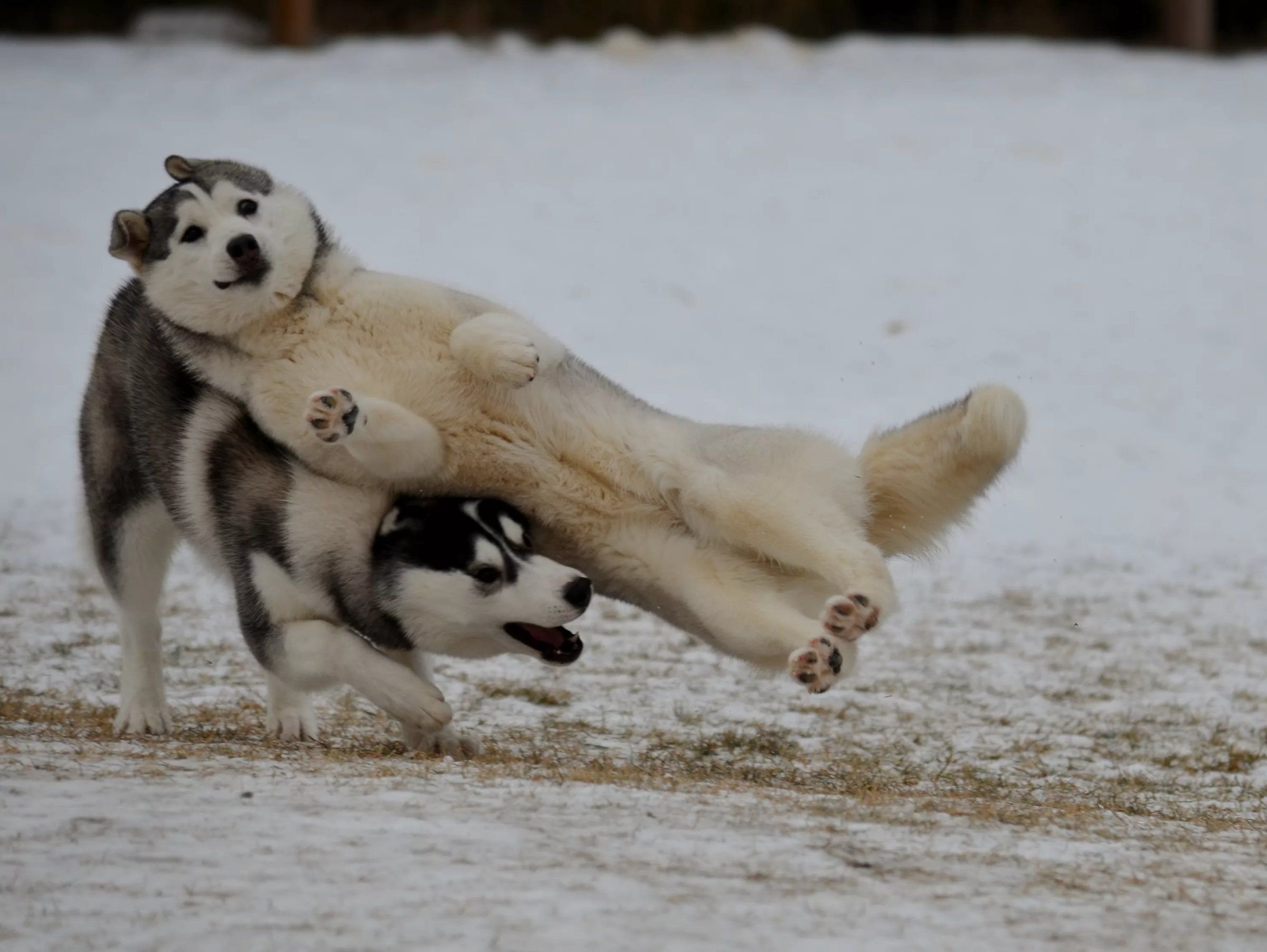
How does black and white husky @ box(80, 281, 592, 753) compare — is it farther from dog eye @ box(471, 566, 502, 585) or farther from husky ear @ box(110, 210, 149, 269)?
husky ear @ box(110, 210, 149, 269)

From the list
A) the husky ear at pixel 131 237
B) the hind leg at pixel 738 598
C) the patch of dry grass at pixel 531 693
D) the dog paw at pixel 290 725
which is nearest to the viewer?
the hind leg at pixel 738 598

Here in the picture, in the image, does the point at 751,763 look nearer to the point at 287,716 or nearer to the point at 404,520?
the point at 404,520

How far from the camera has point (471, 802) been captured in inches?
150

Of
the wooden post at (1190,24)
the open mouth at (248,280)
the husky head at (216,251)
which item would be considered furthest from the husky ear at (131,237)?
the wooden post at (1190,24)

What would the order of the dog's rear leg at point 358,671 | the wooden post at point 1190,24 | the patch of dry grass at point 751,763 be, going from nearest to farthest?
the patch of dry grass at point 751,763
the dog's rear leg at point 358,671
the wooden post at point 1190,24

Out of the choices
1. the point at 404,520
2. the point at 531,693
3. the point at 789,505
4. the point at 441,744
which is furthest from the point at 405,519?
the point at 531,693

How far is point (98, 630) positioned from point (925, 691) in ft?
10.7

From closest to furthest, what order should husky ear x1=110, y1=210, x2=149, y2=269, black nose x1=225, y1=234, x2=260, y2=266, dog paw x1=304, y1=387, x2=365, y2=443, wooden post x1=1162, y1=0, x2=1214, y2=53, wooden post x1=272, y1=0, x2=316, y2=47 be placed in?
1. dog paw x1=304, y1=387, x2=365, y2=443
2. black nose x1=225, y1=234, x2=260, y2=266
3. husky ear x1=110, y1=210, x2=149, y2=269
4. wooden post x1=272, y1=0, x2=316, y2=47
5. wooden post x1=1162, y1=0, x2=1214, y2=53

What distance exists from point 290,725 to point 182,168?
1.73 m

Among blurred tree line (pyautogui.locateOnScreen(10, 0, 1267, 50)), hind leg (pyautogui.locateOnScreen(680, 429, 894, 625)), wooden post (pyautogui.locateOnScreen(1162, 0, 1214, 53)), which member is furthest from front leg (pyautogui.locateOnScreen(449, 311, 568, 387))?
wooden post (pyautogui.locateOnScreen(1162, 0, 1214, 53))

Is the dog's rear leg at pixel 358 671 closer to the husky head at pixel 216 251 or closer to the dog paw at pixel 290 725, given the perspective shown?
the dog paw at pixel 290 725

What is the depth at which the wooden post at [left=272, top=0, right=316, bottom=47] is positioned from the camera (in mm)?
17109

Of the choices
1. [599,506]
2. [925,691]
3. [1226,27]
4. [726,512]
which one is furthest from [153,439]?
[1226,27]

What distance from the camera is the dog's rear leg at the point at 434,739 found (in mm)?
4734
